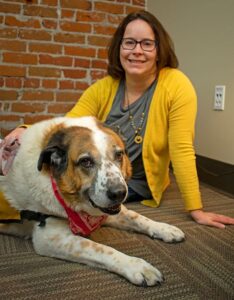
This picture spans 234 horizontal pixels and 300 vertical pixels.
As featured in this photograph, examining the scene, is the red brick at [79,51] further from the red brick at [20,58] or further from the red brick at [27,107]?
the red brick at [27,107]

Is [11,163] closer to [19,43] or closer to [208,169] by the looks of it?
[208,169]

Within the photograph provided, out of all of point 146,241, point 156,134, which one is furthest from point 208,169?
point 146,241

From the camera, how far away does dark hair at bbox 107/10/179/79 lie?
1845 millimetres

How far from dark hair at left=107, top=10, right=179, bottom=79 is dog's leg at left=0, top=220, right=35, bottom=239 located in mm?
1039

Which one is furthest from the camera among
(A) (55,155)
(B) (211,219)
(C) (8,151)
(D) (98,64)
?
(D) (98,64)

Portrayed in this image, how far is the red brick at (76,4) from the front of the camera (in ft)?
9.44

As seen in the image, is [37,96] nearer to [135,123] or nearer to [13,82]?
[13,82]

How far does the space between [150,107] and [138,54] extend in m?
0.29

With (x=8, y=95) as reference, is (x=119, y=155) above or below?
below

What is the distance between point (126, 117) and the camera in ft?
6.45

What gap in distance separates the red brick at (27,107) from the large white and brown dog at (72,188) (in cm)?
156

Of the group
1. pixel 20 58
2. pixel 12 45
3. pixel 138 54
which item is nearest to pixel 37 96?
pixel 20 58

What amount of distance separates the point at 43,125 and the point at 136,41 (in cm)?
77

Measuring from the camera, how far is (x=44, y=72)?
2930 millimetres
